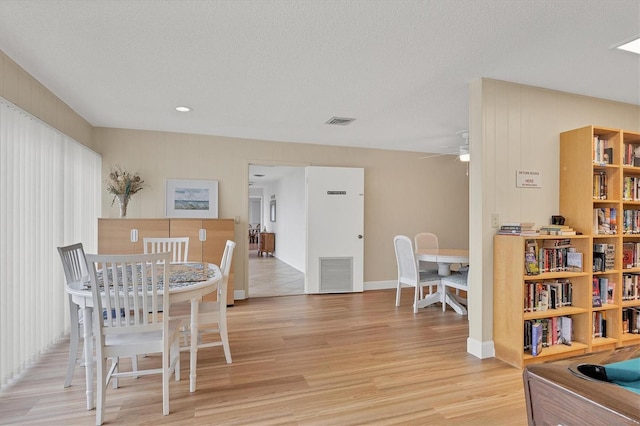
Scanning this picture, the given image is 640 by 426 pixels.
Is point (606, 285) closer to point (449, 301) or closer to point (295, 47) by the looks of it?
point (449, 301)

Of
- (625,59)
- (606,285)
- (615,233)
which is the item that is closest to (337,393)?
(606,285)

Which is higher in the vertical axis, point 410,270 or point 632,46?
point 632,46

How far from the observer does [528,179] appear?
10.0ft

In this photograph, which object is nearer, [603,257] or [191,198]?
[603,257]

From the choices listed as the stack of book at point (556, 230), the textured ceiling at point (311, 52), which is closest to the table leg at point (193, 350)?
the textured ceiling at point (311, 52)

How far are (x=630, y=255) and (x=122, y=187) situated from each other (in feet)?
18.8

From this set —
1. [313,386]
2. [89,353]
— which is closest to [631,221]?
[313,386]

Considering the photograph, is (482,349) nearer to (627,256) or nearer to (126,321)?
(627,256)

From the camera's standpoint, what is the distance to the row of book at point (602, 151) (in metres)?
3.01

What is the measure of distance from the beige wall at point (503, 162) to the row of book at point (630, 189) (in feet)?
1.96

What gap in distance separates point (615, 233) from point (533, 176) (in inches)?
35.9

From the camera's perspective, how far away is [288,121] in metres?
4.22

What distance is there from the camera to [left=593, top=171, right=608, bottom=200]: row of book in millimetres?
3029

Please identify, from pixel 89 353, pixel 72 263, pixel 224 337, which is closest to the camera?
pixel 89 353
